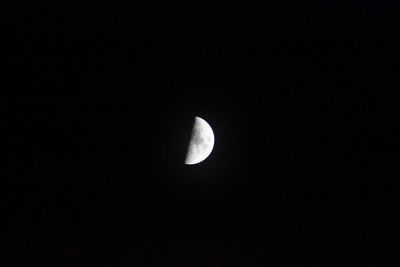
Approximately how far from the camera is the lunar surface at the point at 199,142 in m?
2.99

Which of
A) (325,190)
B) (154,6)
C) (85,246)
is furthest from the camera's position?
(325,190)

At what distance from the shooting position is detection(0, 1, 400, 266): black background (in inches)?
106

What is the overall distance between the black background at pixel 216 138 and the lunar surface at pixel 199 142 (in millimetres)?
55

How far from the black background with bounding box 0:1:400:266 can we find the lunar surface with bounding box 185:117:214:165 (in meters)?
0.06

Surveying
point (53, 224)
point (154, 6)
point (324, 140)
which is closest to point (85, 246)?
point (53, 224)

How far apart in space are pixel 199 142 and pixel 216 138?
17 cm

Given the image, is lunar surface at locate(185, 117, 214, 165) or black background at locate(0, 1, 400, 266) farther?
lunar surface at locate(185, 117, 214, 165)

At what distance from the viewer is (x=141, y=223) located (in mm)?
2904

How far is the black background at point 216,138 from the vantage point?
8.84ft

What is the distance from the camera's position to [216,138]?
3.02 meters

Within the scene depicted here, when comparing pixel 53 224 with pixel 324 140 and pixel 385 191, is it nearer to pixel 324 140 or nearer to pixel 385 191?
pixel 324 140

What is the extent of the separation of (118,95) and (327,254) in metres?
2.34

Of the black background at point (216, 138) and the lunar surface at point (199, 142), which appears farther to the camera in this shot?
the lunar surface at point (199, 142)

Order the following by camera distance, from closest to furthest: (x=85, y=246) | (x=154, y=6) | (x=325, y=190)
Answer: (x=154, y=6)
(x=85, y=246)
(x=325, y=190)
